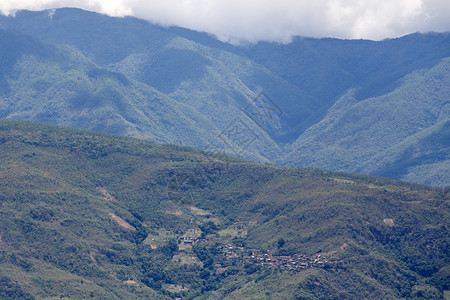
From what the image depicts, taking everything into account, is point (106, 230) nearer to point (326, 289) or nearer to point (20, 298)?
point (20, 298)

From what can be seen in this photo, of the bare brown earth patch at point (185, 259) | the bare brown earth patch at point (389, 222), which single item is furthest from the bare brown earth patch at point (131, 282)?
the bare brown earth patch at point (389, 222)

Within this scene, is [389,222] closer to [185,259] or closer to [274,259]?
[274,259]

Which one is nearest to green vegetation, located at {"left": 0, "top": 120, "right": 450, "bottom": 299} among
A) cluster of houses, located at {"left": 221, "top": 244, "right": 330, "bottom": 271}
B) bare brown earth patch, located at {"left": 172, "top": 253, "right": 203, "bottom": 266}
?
cluster of houses, located at {"left": 221, "top": 244, "right": 330, "bottom": 271}

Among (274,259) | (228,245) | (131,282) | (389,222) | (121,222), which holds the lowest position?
(131,282)

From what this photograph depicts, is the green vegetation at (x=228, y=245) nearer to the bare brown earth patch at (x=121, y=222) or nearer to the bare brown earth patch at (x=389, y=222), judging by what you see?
the bare brown earth patch at (x=121, y=222)

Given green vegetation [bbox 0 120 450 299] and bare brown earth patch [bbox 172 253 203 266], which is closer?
green vegetation [bbox 0 120 450 299]

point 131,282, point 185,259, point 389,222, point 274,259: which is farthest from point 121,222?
point 389,222

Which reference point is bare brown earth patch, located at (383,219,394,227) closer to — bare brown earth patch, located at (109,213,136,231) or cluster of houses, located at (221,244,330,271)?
cluster of houses, located at (221,244,330,271)

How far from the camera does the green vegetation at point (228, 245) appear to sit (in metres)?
158

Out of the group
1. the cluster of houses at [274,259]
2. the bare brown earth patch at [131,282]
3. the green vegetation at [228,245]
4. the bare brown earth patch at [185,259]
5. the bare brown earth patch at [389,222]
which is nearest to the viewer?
the green vegetation at [228,245]

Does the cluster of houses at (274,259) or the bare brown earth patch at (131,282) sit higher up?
the cluster of houses at (274,259)

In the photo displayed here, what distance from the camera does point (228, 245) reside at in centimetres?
18525

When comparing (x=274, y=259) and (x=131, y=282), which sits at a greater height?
(x=274, y=259)

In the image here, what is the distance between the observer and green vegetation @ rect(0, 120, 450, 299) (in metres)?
158
